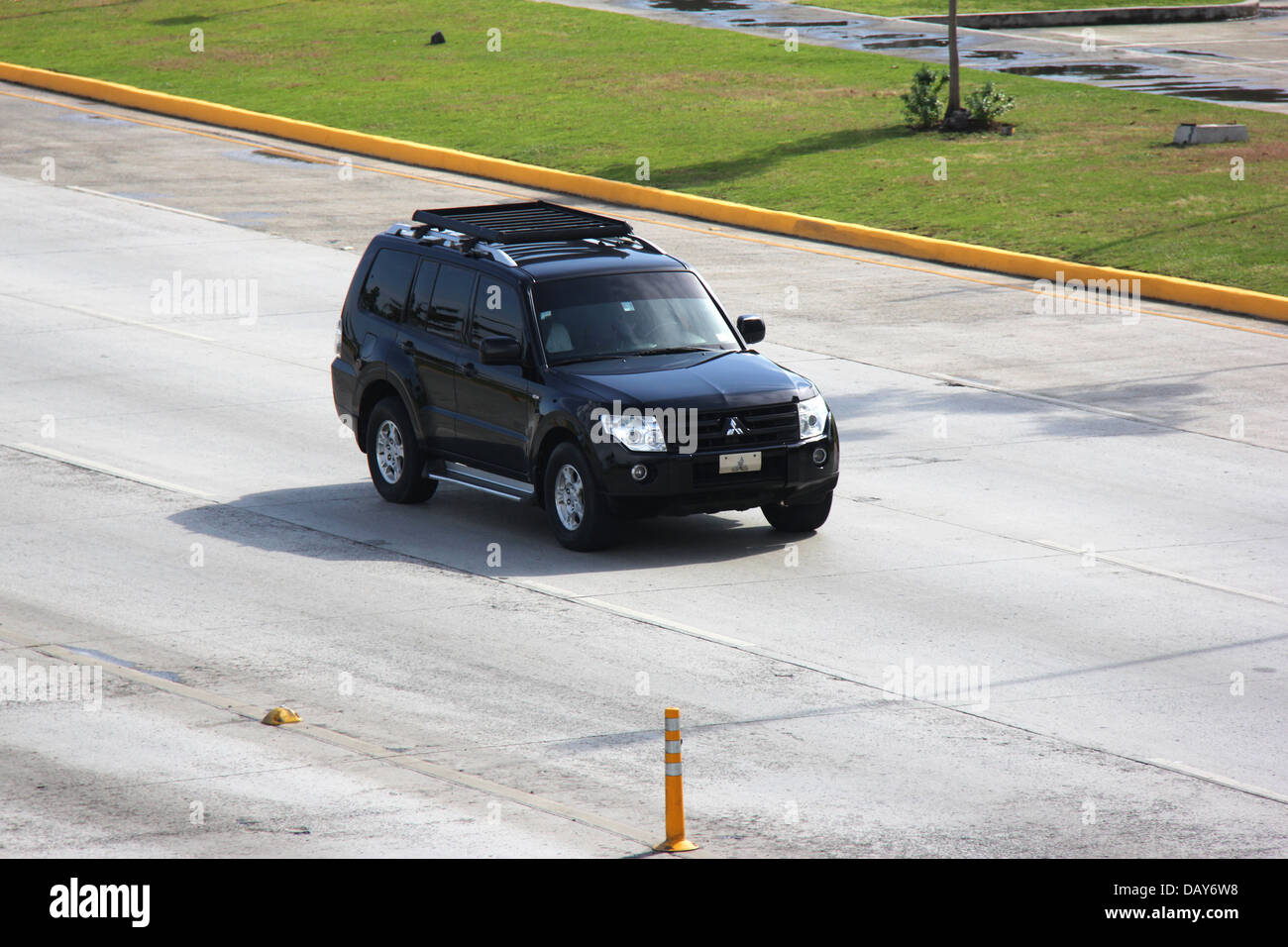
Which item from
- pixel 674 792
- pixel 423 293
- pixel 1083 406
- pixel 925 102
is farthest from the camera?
pixel 925 102

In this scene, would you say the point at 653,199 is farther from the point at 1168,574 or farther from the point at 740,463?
the point at 1168,574

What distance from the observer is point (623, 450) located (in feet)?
41.7

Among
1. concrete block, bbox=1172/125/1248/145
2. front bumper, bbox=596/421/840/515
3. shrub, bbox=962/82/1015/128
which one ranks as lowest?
front bumper, bbox=596/421/840/515

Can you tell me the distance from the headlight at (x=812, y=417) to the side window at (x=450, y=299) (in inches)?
107

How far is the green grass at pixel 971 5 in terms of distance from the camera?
166 feet

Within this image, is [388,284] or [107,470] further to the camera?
[107,470]

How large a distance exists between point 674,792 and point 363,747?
223 centimetres

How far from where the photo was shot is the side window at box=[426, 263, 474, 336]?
46.7 ft

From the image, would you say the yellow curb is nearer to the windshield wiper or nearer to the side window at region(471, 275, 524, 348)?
the windshield wiper

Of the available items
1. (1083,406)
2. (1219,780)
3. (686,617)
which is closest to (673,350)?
(686,617)

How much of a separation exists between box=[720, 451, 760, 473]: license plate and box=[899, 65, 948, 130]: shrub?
2041 cm

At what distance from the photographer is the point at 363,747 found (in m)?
9.45

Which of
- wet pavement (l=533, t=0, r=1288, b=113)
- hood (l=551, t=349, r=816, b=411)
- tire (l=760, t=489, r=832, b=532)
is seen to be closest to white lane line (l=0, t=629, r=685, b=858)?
hood (l=551, t=349, r=816, b=411)
